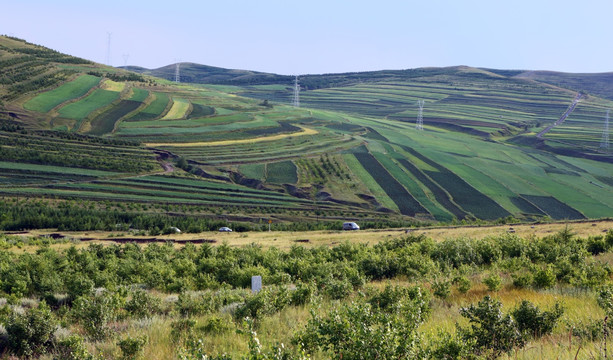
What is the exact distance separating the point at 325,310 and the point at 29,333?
770 cm

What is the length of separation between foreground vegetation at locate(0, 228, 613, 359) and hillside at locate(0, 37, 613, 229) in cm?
5226

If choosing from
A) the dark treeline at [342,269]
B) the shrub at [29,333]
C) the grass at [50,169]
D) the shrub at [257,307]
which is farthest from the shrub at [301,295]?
the grass at [50,169]

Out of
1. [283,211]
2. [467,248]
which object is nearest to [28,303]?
[467,248]

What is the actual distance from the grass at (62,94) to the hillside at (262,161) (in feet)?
1.85

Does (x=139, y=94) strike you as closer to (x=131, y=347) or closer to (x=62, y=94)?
(x=62, y=94)

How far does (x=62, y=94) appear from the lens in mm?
139875

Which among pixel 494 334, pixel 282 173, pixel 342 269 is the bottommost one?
pixel 282 173

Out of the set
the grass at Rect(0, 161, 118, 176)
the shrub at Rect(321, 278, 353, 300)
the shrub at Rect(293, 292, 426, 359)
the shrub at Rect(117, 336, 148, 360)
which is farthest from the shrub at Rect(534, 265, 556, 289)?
the grass at Rect(0, 161, 118, 176)

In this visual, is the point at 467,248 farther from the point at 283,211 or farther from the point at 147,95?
the point at 147,95

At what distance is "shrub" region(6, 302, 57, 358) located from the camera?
1101 centimetres

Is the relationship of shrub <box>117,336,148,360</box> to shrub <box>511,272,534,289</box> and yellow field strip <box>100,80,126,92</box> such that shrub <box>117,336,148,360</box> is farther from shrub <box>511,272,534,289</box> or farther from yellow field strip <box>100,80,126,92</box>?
yellow field strip <box>100,80,126,92</box>

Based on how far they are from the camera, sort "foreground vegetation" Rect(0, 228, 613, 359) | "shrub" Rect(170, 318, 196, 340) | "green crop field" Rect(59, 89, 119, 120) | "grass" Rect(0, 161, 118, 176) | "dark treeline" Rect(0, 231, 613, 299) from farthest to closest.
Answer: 1. "green crop field" Rect(59, 89, 119, 120)
2. "grass" Rect(0, 161, 118, 176)
3. "dark treeline" Rect(0, 231, 613, 299)
4. "shrub" Rect(170, 318, 196, 340)
5. "foreground vegetation" Rect(0, 228, 613, 359)

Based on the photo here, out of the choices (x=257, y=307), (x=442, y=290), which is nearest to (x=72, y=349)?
(x=257, y=307)

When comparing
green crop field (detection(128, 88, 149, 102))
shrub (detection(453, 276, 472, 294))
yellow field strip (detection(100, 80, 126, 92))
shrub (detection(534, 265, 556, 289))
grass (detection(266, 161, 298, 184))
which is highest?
yellow field strip (detection(100, 80, 126, 92))
